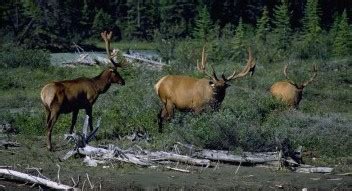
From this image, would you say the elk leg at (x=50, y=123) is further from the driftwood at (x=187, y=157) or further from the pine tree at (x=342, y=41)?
the pine tree at (x=342, y=41)

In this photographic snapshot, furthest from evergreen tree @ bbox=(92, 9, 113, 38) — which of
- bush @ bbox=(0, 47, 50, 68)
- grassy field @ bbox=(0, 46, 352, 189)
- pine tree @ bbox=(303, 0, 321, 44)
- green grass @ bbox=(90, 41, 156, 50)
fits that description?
grassy field @ bbox=(0, 46, 352, 189)

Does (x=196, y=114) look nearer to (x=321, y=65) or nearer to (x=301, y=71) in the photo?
(x=301, y=71)

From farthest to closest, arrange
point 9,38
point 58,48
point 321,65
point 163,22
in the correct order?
point 163,22
point 58,48
point 9,38
point 321,65

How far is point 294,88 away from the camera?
68.7ft

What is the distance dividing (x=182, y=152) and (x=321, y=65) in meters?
18.9

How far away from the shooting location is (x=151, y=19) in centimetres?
5444

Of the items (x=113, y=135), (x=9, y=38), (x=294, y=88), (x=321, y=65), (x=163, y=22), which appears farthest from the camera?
(x=163, y=22)

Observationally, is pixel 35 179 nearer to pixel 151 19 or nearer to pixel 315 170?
pixel 315 170

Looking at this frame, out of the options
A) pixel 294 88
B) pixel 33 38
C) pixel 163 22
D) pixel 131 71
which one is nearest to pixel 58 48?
pixel 33 38

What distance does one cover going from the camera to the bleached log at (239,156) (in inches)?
510

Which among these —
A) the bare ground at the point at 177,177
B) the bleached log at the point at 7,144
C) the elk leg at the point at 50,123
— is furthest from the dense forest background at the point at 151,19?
the bare ground at the point at 177,177

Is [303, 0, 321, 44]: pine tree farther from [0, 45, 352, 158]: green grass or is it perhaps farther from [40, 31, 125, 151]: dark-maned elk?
[40, 31, 125, 151]: dark-maned elk

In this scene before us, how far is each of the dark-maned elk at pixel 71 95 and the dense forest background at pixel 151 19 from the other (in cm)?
2269

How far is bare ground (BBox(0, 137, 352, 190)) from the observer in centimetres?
1166
